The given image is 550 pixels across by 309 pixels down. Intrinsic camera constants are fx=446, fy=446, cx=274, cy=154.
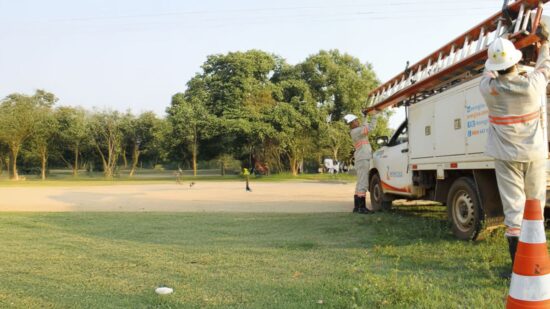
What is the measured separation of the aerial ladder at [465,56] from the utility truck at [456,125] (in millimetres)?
11

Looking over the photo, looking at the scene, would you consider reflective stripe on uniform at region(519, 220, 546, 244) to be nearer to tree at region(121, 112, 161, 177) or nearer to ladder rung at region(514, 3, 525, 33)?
ladder rung at region(514, 3, 525, 33)

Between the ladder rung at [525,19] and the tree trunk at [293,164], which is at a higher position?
the ladder rung at [525,19]

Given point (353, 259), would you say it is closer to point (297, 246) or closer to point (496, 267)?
point (297, 246)

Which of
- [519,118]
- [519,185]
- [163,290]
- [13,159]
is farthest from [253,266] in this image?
[13,159]

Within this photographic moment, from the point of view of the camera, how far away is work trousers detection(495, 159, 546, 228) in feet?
13.6

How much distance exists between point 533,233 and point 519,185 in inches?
50.1

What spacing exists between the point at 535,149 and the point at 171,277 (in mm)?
3680

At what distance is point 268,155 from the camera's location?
36.8 m

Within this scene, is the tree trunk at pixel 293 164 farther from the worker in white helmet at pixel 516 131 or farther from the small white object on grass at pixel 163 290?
the small white object on grass at pixel 163 290

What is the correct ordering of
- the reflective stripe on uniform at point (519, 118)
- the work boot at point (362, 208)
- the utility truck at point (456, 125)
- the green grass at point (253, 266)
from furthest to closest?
the work boot at point (362, 208) < the utility truck at point (456, 125) < the reflective stripe on uniform at point (519, 118) < the green grass at point (253, 266)

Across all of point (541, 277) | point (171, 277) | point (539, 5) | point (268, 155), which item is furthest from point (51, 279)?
point (268, 155)

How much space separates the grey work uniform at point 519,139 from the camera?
411cm

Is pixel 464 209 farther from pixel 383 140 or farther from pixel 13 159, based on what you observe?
pixel 13 159

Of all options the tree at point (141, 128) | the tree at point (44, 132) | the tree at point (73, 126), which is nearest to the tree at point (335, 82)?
the tree at point (141, 128)
